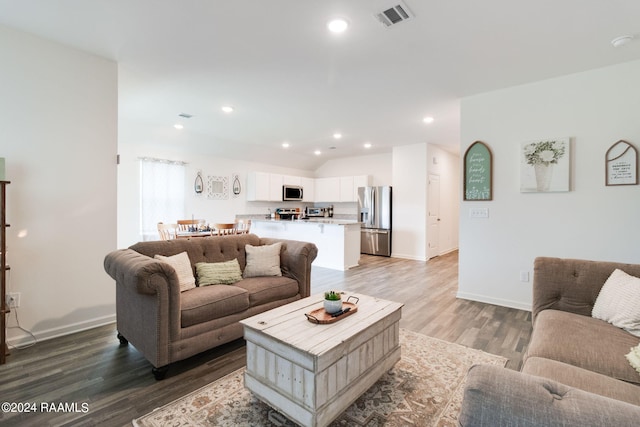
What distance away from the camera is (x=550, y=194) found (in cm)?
340

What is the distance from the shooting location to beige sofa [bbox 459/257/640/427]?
682mm

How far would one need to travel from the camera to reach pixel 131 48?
2.77 m

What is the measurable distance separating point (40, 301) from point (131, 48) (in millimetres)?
2397

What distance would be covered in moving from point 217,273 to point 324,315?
4.32ft

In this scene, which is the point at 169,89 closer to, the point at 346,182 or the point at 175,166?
the point at 175,166

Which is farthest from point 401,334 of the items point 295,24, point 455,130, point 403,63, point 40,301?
point 455,130

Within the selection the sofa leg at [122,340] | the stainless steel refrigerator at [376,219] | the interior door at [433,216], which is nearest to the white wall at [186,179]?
the stainless steel refrigerator at [376,219]

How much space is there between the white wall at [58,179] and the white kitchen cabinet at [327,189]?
5.89m

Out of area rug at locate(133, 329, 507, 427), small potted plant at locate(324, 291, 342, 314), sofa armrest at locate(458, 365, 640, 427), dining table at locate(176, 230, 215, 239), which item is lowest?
area rug at locate(133, 329, 507, 427)

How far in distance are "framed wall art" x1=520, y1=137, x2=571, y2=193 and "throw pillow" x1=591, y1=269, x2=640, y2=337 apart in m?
1.63

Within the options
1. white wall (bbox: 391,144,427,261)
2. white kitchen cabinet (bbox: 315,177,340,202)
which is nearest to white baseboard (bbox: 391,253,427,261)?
white wall (bbox: 391,144,427,261)

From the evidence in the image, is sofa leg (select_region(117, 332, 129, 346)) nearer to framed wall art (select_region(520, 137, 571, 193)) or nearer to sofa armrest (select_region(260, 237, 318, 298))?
sofa armrest (select_region(260, 237, 318, 298))

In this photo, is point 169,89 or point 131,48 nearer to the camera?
point 131,48

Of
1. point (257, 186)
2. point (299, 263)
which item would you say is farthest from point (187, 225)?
point (299, 263)
